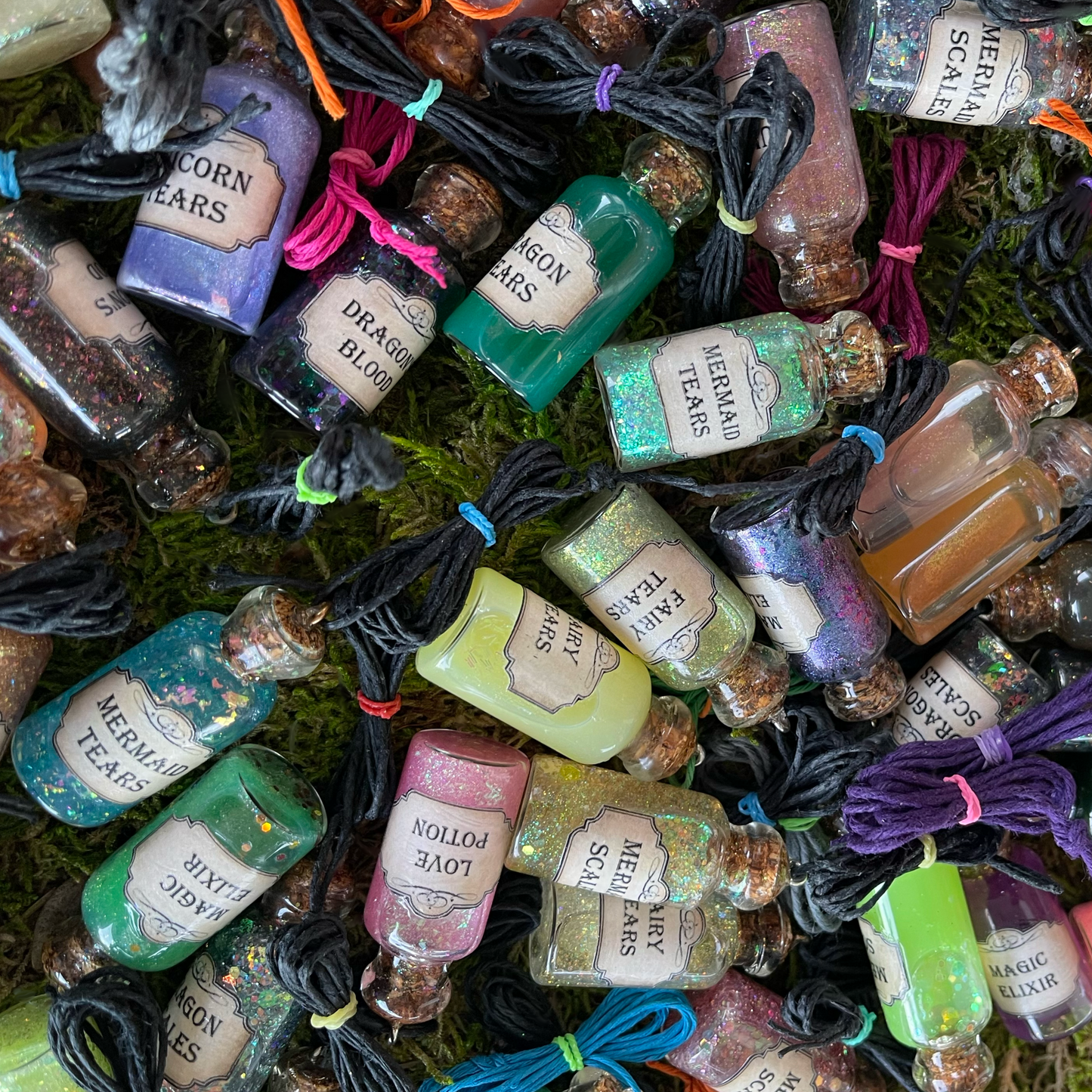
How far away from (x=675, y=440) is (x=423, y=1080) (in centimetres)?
80

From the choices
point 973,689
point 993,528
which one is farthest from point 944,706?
point 993,528

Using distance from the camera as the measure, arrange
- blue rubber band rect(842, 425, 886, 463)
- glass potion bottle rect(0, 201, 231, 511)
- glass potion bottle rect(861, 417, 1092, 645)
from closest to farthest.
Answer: glass potion bottle rect(0, 201, 231, 511) < blue rubber band rect(842, 425, 886, 463) < glass potion bottle rect(861, 417, 1092, 645)

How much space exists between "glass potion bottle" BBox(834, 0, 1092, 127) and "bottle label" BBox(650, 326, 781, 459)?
346mm

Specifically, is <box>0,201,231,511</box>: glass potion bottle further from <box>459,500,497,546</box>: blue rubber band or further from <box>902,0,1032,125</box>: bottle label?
<box>902,0,1032,125</box>: bottle label

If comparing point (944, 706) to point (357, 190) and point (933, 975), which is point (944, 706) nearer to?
point (933, 975)

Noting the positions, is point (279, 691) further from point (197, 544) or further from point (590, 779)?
point (590, 779)

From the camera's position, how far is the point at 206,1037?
1.15 meters

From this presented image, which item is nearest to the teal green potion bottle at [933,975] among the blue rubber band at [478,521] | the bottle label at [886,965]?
the bottle label at [886,965]

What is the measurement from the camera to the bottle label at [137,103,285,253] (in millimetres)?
1032

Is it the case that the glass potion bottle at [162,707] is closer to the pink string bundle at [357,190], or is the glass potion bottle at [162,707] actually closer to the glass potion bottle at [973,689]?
the pink string bundle at [357,190]

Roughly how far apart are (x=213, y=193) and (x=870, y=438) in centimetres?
72

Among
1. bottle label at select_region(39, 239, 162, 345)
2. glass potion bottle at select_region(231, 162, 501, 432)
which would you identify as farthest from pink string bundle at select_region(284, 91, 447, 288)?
bottle label at select_region(39, 239, 162, 345)

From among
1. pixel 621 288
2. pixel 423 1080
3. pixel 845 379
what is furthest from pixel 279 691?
pixel 845 379

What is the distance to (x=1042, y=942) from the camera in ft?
4.26
